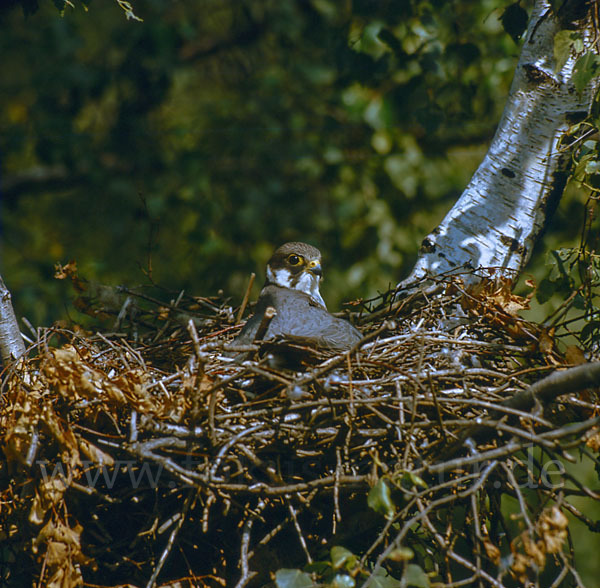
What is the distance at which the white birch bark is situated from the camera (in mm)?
3605

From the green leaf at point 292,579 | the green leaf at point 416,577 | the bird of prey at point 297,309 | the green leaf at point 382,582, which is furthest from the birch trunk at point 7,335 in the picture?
the green leaf at point 416,577

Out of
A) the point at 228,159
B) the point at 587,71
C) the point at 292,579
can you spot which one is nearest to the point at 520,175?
the point at 587,71

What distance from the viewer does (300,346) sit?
3.00 m

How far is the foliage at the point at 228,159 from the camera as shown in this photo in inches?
291

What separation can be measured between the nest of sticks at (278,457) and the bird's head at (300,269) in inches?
59.2

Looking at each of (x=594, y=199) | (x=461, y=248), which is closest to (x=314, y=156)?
(x=461, y=248)

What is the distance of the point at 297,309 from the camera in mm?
3975

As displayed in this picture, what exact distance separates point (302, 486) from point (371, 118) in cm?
507

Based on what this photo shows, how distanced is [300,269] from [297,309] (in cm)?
79

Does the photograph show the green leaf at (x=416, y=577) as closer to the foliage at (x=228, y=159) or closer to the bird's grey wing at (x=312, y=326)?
the bird's grey wing at (x=312, y=326)

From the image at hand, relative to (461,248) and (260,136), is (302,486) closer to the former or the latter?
(461,248)

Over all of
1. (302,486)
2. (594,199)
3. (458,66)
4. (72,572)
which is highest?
(458,66)

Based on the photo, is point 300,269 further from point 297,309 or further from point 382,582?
point 382,582

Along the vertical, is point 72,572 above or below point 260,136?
below
